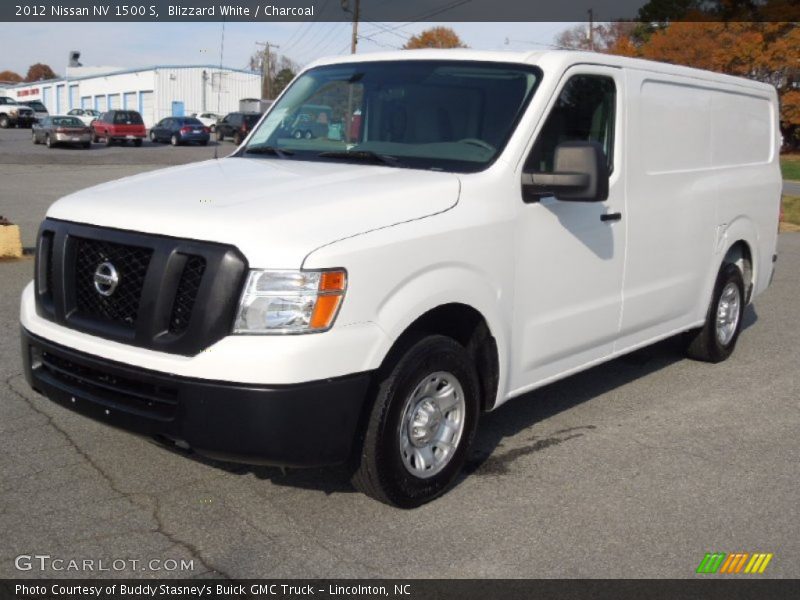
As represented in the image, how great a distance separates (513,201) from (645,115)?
1.52 m

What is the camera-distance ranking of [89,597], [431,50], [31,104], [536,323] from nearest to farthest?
[89,597] → [536,323] → [431,50] → [31,104]

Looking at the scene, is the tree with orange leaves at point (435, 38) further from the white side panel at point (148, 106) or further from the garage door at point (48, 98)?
the garage door at point (48, 98)

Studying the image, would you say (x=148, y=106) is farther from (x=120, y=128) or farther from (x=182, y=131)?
(x=120, y=128)

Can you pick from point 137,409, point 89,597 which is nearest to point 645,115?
point 137,409

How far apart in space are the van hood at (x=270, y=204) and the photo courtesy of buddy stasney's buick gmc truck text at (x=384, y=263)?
0.04 feet

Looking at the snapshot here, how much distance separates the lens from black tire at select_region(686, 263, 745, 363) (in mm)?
6930

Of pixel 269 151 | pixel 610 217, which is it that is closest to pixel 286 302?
pixel 269 151

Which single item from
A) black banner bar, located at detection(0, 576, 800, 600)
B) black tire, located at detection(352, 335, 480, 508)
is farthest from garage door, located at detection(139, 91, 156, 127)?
black banner bar, located at detection(0, 576, 800, 600)

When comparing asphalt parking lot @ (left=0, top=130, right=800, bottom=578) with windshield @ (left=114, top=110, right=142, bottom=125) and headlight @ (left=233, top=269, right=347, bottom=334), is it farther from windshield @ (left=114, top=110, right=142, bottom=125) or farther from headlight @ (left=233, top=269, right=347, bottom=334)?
windshield @ (left=114, top=110, right=142, bottom=125)

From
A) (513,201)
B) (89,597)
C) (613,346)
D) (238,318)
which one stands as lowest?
(89,597)

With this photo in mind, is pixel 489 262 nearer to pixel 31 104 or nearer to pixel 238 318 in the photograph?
pixel 238 318

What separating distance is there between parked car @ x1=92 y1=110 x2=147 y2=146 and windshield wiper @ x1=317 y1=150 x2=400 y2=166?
40.7 metres

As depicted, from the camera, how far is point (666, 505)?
4520 mm

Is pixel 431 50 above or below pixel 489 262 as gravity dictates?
above
